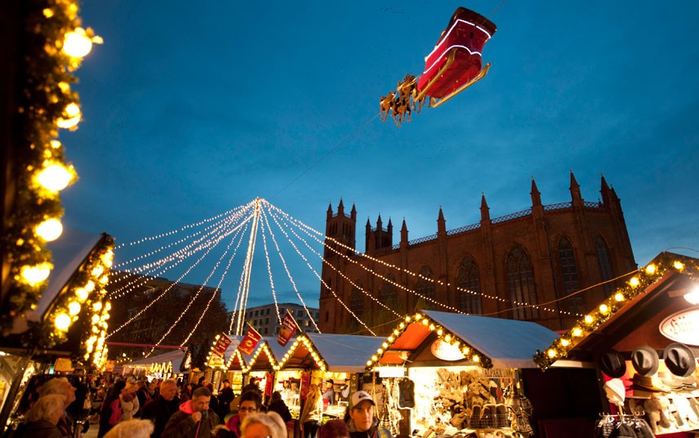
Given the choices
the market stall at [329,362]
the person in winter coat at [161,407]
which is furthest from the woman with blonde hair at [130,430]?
the market stall at [329,362]

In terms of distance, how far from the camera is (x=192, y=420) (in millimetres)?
3820

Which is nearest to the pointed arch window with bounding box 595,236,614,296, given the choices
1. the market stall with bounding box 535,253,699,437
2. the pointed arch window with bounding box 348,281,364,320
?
the pointed arch window with bounding box 348,281,364,320

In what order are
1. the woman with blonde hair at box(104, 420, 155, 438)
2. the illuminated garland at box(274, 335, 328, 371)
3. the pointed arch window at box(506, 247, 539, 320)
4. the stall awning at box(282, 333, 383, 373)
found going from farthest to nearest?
1. the pointed arch window at box(506, 247, 539, 320)
2. the illuminated garland at box(274, 335, 328, 371)
3. the stall awning at box(282, 333, 383, 373)
4. the woman with blonde hair at box(104, 420, 155, 438)

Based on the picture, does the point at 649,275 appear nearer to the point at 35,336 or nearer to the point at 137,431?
the point at 137,431

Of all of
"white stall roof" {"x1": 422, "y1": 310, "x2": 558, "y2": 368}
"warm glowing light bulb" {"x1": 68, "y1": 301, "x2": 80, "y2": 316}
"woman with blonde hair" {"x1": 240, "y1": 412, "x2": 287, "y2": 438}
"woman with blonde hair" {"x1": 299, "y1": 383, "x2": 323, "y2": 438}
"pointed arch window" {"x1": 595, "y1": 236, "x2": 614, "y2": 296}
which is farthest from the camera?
"pointed arch window" {"x1": 595, "y1": 236, "x2": 614, "y2": 296}

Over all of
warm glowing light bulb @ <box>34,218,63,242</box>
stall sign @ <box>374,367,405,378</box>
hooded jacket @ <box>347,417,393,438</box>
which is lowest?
hooded jacket @ <box>347,417,393,438</box>

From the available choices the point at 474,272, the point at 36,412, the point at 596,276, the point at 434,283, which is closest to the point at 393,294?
the point at 434,283

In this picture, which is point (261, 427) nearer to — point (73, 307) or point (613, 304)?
point (73, 307)

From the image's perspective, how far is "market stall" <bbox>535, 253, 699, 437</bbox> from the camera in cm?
557

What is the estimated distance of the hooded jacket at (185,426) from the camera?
12.1ft

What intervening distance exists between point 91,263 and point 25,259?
257 centimetres

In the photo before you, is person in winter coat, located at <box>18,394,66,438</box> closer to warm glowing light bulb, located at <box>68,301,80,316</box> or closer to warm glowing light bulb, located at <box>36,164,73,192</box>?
A: warm glowing light bulb, located at <box>68,301,80,316</box>

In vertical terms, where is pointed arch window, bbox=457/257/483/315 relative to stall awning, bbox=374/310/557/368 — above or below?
above

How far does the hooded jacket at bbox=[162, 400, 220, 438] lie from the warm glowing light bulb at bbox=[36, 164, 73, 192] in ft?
9.65
